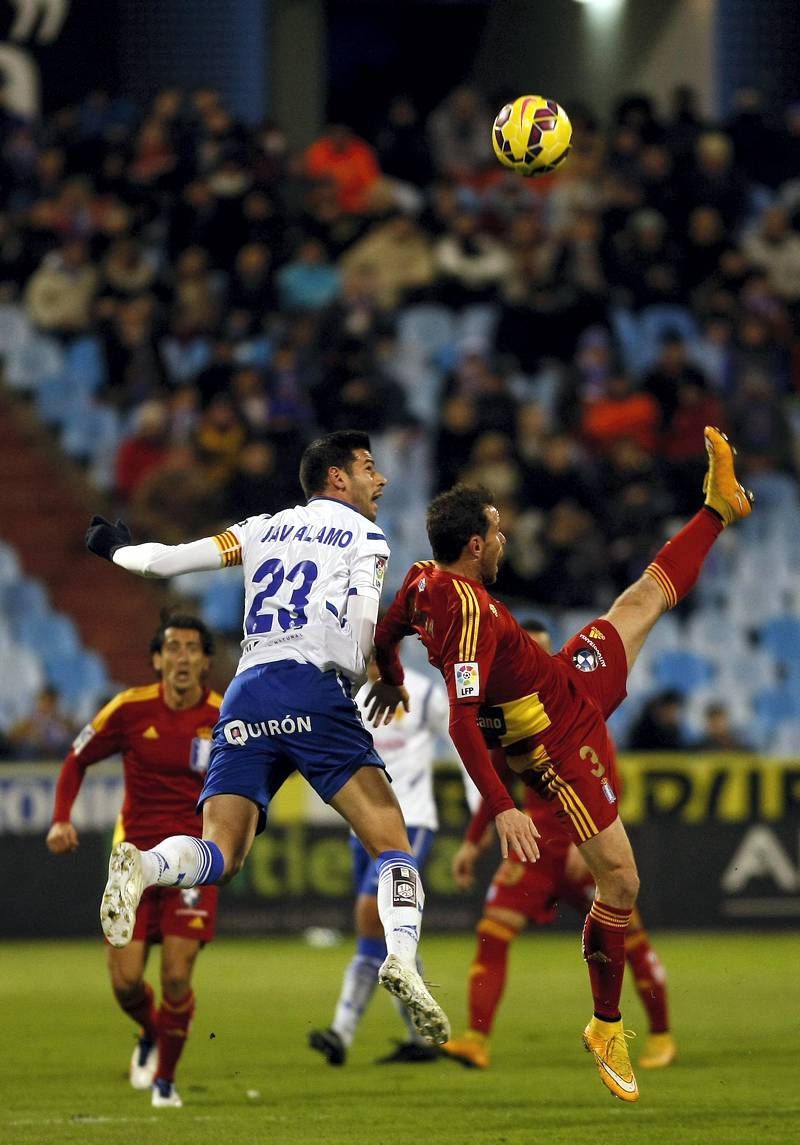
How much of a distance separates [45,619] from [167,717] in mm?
8970

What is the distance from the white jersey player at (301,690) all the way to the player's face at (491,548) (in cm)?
49

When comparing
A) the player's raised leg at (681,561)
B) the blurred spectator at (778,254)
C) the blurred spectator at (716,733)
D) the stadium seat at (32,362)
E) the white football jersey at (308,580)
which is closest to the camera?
the white football jersey at (308,580)

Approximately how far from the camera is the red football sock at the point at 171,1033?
28.5 ft

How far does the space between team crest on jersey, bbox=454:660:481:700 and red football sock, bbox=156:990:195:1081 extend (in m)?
2.55

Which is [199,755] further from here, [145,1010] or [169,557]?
[169,557]

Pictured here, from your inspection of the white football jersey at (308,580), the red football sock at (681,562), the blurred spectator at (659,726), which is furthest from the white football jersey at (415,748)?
the blurred spectator at (659,726)

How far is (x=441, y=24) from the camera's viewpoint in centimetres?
2594

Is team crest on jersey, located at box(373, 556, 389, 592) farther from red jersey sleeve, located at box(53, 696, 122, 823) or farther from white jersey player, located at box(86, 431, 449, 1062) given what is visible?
red jersey sleeve, located at box(53, 696, 122, 823)

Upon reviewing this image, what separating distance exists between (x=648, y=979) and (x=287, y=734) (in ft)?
12.0

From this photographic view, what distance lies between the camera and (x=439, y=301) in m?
20.3

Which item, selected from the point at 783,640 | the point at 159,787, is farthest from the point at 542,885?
the point at 783,640

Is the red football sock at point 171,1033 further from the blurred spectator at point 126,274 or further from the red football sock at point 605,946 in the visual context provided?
the blurred spectator at point 126,274

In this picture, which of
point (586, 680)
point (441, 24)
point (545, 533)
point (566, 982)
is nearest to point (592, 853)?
point (586, 680)

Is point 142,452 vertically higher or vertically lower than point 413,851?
Answer: higher
